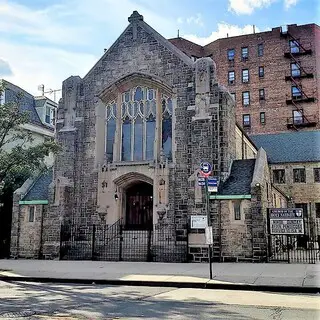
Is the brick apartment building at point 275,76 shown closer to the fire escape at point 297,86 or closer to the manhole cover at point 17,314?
the fire escape at point 297,86

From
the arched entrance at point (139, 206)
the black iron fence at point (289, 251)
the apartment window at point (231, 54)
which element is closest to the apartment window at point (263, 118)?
the apartment window at point (231, 54)

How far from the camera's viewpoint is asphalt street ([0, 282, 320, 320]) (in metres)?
7.92

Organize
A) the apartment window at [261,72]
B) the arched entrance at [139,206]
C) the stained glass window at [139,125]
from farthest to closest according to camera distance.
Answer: the apartment window at [261,72]
the arched entrance at [139,206]
the stained glass window at [139,125]

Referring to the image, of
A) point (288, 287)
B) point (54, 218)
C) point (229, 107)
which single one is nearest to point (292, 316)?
point (288, 287)

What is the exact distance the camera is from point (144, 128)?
23875 mm

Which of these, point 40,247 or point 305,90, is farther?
point 305,90

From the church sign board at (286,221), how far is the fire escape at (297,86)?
38542mm

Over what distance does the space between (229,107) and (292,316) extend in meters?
15.4

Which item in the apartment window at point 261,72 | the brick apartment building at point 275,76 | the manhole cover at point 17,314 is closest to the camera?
the manhole cover at point 17,314

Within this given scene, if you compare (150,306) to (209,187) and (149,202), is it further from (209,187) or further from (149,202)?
(149,202)

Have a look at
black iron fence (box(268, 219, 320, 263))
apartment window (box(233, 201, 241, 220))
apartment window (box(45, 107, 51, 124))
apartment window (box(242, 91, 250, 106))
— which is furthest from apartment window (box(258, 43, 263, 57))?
apartment window (box(233, 201, 241, 220))

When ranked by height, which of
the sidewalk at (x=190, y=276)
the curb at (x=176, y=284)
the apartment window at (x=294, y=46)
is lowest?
the curb at (x=176, y=284)

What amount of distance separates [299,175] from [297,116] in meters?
Result: 17.6

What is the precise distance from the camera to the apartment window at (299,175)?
4016cm
